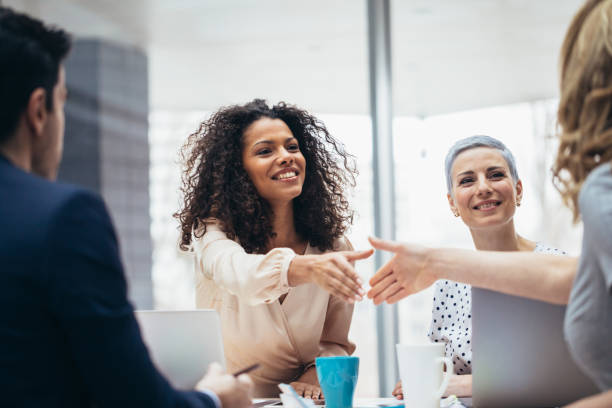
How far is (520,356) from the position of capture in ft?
3.64

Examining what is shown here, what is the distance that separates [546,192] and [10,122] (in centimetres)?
314

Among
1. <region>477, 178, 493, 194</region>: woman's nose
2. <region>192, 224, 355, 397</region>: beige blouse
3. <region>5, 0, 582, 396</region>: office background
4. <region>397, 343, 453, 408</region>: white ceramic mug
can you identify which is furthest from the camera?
<region>5, 0, 582, 396</region>: office background

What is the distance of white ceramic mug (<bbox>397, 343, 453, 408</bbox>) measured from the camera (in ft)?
3.89

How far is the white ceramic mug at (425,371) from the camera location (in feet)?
3.89

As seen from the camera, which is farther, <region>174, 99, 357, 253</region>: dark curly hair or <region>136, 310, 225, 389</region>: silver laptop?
<region>174, 99, 357, 253</region>: dark curly hair

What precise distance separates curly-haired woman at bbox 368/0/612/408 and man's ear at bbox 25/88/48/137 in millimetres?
736

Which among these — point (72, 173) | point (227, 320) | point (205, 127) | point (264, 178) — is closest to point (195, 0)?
point (72, 173)

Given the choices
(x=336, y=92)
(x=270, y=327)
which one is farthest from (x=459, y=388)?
(x=336, y=92)

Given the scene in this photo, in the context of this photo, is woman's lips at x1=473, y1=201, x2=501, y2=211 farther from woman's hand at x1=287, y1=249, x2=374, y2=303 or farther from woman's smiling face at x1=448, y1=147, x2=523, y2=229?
woman's hand at x1=287, y1=249, x2=374, y2=303

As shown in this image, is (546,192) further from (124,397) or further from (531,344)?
(124,397)

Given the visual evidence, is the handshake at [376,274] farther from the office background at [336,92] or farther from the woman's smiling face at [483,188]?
the office background at [336,92]

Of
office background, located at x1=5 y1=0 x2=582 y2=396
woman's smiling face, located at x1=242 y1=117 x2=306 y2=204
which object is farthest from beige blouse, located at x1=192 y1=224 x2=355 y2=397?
office background, located at x1=5 y1=0 x2=582 y2=396

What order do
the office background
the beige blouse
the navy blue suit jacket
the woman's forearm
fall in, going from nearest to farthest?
the navy blue suit jacket < the woman's forearm < the beige blouse < the office background

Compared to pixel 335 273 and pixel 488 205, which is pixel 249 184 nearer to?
pixel 335 273
